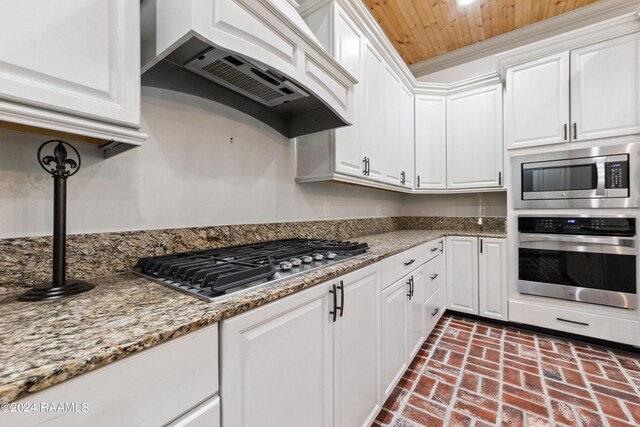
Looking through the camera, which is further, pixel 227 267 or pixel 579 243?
pixel 579 243

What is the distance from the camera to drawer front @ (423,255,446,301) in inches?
89.3

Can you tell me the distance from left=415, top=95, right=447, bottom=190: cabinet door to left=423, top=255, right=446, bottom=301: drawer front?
3.08 feet

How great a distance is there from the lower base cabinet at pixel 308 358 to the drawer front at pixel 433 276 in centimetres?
101

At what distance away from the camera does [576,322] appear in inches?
90.4

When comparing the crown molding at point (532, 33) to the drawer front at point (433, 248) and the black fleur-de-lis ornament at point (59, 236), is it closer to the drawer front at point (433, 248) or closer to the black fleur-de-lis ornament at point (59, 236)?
the drawer front at point (433, 248)

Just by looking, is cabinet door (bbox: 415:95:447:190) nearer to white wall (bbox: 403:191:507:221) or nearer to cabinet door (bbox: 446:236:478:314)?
white wall (bbox: 403:191:507:221)

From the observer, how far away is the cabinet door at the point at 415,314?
73.6 inches

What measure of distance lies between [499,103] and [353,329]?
287 cm

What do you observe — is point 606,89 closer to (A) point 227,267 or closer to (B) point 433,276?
(B) point 433,276

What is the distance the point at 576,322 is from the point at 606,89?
1.90 m

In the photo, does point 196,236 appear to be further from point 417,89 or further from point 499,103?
point 499,103

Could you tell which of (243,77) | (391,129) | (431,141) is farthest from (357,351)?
(431,141)

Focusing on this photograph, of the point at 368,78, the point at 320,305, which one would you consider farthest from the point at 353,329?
the point at 368,78

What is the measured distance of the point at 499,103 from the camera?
285cm
